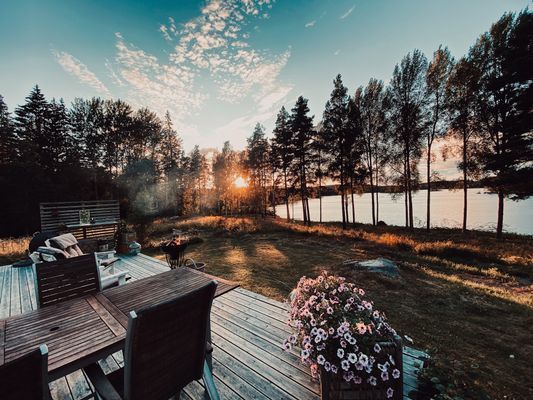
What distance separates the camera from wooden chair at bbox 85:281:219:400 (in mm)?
1105

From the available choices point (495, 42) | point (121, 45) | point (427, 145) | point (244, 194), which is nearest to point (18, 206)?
point (121, 45)

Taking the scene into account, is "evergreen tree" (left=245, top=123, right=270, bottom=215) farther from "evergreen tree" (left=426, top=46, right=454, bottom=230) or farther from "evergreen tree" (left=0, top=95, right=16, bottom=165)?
"evergreen tree" (left=0, top=95, right=16, bottom=165)

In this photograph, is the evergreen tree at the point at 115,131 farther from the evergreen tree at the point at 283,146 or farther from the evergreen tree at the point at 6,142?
the evergreen tree at the point at 283,146

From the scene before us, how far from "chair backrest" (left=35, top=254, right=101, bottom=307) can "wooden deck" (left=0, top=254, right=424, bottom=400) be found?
0.79m

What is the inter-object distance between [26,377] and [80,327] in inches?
37.4

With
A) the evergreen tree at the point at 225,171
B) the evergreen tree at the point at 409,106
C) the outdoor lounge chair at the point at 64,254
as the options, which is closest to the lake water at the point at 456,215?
the evergreen tree at the point at 409,106

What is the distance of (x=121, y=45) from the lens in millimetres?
6703

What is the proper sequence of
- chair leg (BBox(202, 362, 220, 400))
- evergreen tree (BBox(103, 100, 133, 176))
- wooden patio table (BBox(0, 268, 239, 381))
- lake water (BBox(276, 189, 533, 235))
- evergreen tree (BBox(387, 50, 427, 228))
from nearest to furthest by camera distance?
wooden patio table (BBox(0, 268, 239, 381)) < chair leg (BBox(202, 362, 220, 400)) < evergreen tree (BBox(387, 50, 427, 228)) < lake water (BBox(276, 189, 533, 235)) < evergreen tree (BBox(103, 100, 133, 176))

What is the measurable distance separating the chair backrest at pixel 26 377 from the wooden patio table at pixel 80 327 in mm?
Result: 417

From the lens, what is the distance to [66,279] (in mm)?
2182

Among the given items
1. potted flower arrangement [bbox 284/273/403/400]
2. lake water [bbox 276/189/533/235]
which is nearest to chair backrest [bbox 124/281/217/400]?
potted flower arrangement [bbox 284/273/403/400]

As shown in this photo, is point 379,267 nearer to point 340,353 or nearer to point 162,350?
point 340,353

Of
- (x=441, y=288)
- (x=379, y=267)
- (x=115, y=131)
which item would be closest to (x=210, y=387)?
(x=379, y=267)

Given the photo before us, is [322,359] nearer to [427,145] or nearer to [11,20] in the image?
[11,20]
